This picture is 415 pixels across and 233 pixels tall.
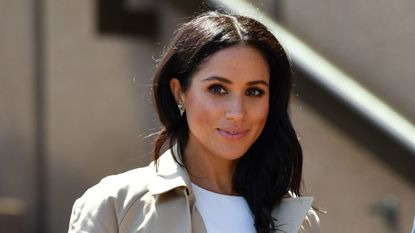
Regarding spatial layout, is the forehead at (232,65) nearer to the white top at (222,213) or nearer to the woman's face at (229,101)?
the woman's face at (229,101)

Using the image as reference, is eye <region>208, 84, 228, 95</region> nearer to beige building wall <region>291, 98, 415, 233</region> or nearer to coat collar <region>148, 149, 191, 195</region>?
coat collar <region>148, 149, 191, 195</region>

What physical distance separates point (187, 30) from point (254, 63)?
0.71ft

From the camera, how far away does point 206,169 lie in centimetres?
320

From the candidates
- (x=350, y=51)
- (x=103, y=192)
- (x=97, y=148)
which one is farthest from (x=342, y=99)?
(x=103, y=192)

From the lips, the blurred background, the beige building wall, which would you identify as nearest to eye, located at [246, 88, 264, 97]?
the lips

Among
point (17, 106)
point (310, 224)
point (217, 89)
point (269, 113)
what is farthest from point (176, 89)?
point (17, 106)

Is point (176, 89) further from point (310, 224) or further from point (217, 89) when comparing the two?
point (310, 224)

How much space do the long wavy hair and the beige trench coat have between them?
0.12 m

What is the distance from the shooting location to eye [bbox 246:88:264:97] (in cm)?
310

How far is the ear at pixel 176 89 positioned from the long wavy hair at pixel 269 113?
0.01 meters

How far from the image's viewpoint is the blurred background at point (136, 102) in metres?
5.19

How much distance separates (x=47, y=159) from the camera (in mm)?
6699

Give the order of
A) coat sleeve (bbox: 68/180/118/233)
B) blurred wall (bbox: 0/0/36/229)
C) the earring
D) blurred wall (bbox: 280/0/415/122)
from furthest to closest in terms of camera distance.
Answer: blurred wall (bbox: 0/0/36/229) < blurred wall (bbox: 280/0/415/122) < the earring < coat sleeve (bbox: 68/180/118/233)

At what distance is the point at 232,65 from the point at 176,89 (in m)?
0.22
